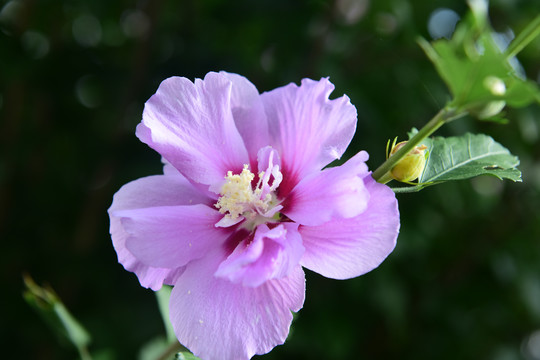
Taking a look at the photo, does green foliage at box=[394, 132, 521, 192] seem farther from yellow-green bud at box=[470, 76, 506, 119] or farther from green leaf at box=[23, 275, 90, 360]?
green leaf at box=[23, 275, 90, 360]

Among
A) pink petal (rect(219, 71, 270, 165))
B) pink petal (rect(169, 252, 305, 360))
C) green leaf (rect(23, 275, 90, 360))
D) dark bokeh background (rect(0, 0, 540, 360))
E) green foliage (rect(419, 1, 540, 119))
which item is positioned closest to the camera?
green foliage (rect(419, 1, 540, 119))

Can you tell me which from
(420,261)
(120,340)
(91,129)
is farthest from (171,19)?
(420,261)

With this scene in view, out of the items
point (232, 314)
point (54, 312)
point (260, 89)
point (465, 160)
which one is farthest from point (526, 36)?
point (260, 89)

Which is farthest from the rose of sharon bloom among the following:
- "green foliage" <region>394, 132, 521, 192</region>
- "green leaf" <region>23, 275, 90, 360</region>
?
"green leaf" <region>23, 275, 90, 360</region>

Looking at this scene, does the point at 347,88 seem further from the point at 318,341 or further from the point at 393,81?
the point at 318,341

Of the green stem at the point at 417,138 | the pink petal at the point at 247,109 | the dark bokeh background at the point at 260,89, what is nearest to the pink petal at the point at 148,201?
the pink petal at the point at 247,109

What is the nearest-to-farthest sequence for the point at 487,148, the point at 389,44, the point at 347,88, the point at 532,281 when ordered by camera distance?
1. the point at 487,148
2. the point at 347,88
3. the point at 389,44
4. the point at 532,281
